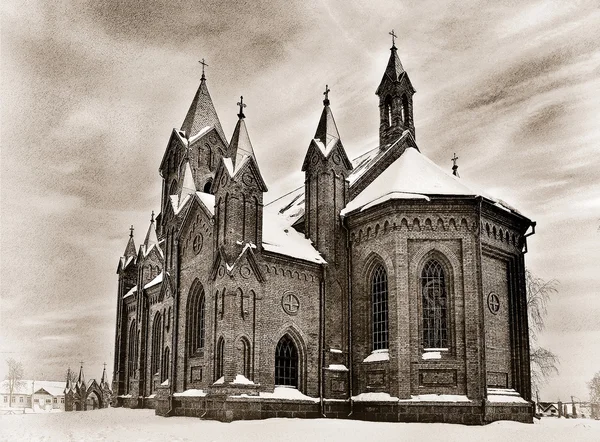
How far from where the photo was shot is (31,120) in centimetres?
1697

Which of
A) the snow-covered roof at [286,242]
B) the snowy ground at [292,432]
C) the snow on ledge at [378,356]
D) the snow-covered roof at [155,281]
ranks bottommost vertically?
the snowy ground at [292,432]

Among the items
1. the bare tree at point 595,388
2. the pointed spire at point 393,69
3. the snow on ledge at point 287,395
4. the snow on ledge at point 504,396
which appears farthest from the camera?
the pointed spire at point 393,69

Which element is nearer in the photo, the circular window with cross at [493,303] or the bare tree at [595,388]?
the bare tree at [595,388]

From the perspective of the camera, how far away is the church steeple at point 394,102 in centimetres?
3106

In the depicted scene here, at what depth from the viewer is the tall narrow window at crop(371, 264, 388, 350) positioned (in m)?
24.6

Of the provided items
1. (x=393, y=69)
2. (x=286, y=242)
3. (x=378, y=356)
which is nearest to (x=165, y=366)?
(x=286, y=242)

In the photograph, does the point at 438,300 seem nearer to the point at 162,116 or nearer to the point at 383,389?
the point at 383,389

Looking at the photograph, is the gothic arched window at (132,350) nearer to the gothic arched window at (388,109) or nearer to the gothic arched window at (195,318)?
the gothic arched window at (195,318)

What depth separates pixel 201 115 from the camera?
39.2 meters

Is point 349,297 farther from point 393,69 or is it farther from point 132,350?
point 132,350

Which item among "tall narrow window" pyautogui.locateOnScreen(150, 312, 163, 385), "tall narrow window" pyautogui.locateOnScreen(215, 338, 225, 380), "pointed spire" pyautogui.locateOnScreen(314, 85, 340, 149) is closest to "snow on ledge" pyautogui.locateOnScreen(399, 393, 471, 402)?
"tall narrow window" pyautogui.locateOnScreen(215, 338, 225, 380)

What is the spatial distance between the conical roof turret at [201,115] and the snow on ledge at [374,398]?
20.5 metres

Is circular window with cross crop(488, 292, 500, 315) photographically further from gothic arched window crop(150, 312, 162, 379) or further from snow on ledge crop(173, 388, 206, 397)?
gothic arched window crop(150, 312, 162, 379)

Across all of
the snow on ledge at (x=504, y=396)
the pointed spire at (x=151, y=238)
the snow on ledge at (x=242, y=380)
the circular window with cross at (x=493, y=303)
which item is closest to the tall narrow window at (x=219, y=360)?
the snow on ledge at (x=242, y=380)
